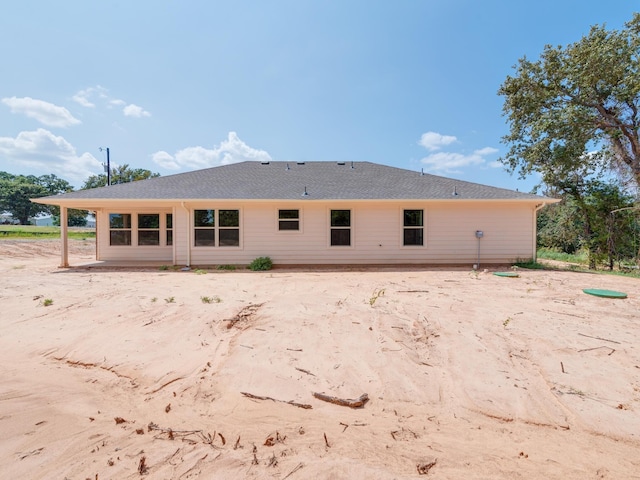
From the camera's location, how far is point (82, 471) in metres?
1.82

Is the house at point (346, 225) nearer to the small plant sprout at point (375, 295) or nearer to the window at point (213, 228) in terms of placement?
the window at point (213, 228)

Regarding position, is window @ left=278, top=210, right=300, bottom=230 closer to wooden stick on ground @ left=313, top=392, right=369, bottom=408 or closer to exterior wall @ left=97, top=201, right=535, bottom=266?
exterior wall @ left=97, top=201, right=535, bottom=266

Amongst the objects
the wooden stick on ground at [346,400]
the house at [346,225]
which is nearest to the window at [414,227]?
the house at [346,225]

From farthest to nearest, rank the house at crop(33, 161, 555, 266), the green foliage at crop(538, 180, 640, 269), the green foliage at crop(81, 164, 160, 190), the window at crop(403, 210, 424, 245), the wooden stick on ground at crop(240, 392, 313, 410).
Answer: the green foliage at crop(81, 164, 160, 190) → the green foliage at crop(538, 180, 640, 269) → the window at crop(403, 210, 424, 245) → the house at crop(33, 161, 555, 266) → the wooden stick on ground at crop(240, 392, 313, 410)

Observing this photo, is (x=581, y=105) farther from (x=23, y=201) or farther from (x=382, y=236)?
(x=23, y=201)

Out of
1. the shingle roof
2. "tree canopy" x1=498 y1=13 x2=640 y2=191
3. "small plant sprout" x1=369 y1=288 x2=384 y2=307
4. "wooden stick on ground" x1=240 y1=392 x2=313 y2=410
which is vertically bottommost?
"wooden stick on ground" x1=240 y1=392 x2=313 y2=410

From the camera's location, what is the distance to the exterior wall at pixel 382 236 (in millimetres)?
10719

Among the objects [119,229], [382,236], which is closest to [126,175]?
[119,229]

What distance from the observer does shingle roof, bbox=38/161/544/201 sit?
10.4m

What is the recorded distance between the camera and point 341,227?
10.9 m

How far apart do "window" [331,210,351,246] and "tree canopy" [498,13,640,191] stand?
9715 mm

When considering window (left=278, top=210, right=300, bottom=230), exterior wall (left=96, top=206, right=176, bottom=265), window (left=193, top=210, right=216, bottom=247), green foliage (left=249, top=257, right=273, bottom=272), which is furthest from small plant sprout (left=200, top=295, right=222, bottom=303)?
exterior wall (left=96, top=206, right=176, bottom=265)

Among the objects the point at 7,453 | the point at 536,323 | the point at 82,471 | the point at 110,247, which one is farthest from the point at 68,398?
the point at 110,247

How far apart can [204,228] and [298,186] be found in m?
3.79
